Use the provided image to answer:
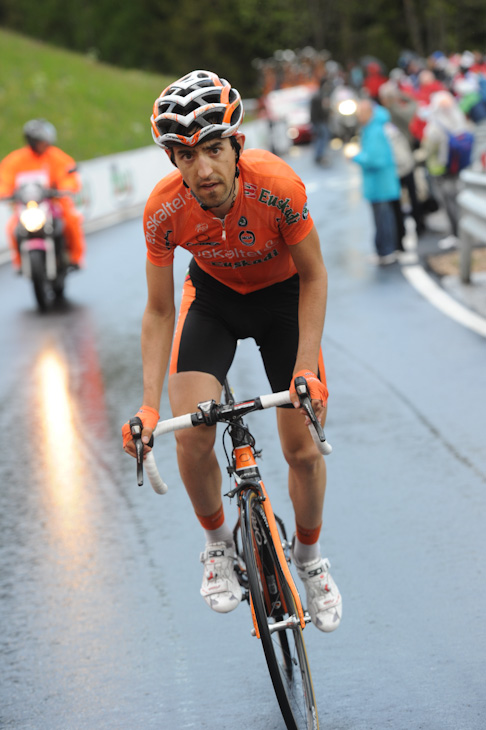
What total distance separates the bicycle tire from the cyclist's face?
1047 mm

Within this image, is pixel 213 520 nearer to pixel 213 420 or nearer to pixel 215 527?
pixel 215 527

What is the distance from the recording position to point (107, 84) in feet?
175

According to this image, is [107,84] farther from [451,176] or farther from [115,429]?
[115,429]

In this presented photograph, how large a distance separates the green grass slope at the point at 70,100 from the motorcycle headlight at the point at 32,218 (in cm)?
2329

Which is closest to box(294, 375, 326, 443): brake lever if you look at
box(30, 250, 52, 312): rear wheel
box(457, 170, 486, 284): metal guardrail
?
box(457, 170, 486, 284): metal guardrail

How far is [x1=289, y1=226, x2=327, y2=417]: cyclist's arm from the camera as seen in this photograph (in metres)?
4.29

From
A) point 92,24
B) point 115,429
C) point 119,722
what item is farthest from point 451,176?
point 92,24

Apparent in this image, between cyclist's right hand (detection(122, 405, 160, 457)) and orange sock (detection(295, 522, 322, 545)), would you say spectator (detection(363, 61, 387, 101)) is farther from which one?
cyclist's right hand (detection(122, 405, 160, 457))

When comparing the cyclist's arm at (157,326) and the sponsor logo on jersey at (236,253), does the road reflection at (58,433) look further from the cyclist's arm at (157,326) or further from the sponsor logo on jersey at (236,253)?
the sponsor logo on jersey at (236,253)

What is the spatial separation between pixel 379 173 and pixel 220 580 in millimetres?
10575

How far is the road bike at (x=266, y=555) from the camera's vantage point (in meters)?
3.85

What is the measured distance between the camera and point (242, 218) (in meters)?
4.27

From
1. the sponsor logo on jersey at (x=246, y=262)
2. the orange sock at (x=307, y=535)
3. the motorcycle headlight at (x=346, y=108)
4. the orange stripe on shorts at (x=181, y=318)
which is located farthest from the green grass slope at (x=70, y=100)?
the orange sock at (x=307, y=535)

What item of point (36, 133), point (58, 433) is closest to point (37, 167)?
point (36, 133)
